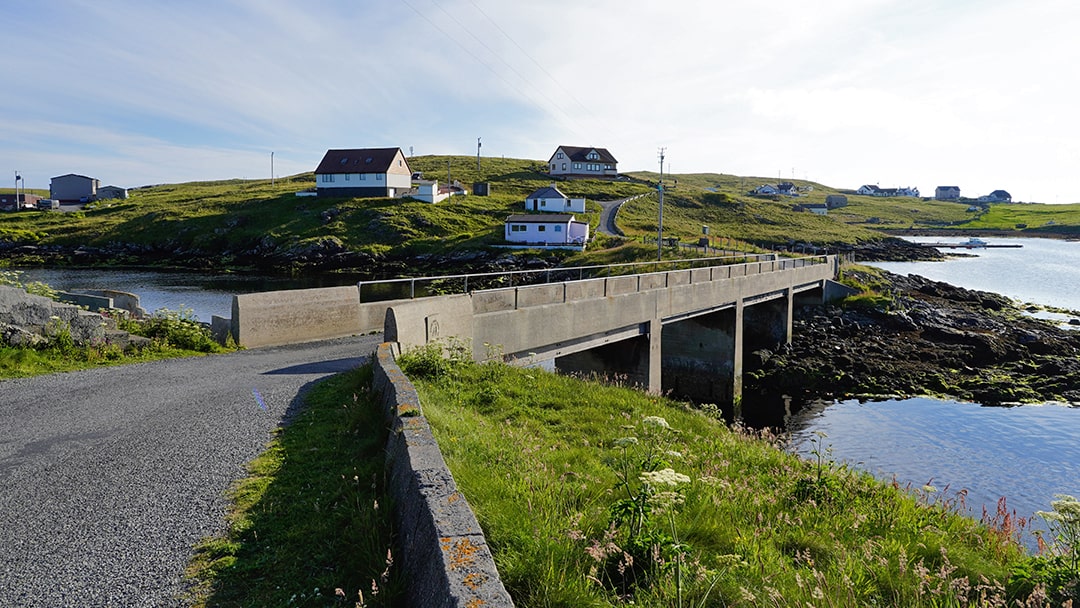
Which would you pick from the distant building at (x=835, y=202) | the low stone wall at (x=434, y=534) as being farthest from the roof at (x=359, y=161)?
the distant building at (x=835, y=202)

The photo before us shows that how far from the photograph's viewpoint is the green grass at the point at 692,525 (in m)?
4.35

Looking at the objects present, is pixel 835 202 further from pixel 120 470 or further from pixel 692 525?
pixel 120 470

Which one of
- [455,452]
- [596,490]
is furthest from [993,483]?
[455,452]

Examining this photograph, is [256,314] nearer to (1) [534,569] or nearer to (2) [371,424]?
(2) [371,424]

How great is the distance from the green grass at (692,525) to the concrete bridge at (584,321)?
426 centimetres

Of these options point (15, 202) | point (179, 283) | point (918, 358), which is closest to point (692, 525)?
point (918, 358)

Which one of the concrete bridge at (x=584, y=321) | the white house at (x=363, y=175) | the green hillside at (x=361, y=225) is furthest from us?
the white house at (x=363, y=175)

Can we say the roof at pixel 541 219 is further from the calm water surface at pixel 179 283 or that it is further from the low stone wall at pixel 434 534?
the low stone wall at pixel 434 534

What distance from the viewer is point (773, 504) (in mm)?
6965

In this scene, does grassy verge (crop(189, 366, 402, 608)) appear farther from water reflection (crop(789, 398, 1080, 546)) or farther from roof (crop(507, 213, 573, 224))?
roof (crop(507, 213, 573, 224))

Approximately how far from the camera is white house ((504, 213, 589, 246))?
7044cm

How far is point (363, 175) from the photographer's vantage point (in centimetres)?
9875

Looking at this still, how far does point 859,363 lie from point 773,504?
2668 centimetres

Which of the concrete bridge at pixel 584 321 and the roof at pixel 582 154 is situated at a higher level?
the roof at pixel 582 154
